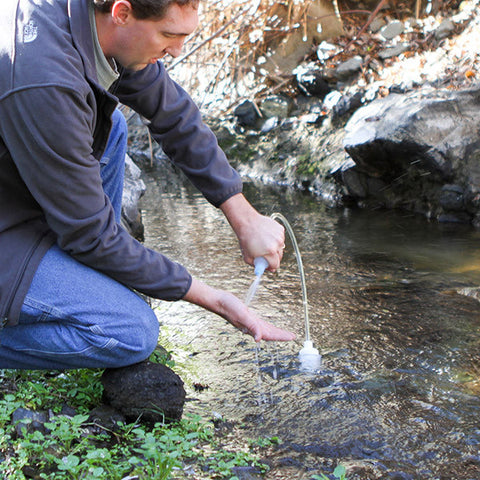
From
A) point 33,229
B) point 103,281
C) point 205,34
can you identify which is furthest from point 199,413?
point 205,34

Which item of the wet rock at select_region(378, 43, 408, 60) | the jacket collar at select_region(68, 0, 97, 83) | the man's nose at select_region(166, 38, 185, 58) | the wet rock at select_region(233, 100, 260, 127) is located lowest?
the wet rock at select_region(233, 100, 260, 127)

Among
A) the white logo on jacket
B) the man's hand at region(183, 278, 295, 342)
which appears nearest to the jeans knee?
the man's hand at region(183, 278, 295, 342)

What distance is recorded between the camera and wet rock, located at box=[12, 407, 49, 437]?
1.96 m

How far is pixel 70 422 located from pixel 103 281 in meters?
0.48

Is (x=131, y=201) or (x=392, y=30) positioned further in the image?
(x=392, y=30)

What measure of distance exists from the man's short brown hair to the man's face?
0.05 feet

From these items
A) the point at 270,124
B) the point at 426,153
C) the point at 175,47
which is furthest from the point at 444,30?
the point at 175,47

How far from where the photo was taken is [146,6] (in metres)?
1.84

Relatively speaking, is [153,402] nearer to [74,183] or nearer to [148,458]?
[148,458]

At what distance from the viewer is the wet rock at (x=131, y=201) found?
193 inches

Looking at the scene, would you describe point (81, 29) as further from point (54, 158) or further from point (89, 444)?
point (89, 444)

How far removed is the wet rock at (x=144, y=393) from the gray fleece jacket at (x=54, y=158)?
31cm

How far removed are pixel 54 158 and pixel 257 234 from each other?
2.76 ft

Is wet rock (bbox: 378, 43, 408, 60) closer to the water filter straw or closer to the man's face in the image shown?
the water filter straw
